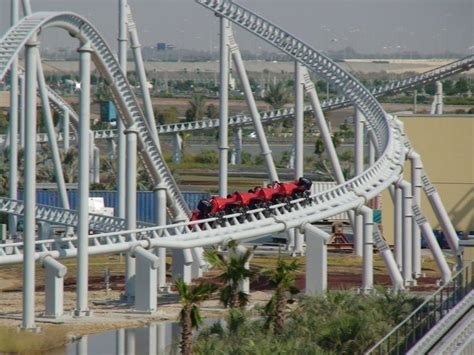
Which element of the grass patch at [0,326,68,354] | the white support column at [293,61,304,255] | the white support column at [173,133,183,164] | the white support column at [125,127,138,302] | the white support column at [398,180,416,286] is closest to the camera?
the grass patch at [0,326,68,354]

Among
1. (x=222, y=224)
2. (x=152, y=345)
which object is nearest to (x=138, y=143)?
(x=222, y=224)

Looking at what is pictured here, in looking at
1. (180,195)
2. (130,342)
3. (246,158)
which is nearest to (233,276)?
(130,342)

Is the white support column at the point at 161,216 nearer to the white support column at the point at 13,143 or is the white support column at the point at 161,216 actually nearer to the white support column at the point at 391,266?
the white support column at the point at 391,266

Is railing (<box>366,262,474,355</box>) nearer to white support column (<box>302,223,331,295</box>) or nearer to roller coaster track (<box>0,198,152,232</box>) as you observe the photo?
white support column (<box>302,223,331,295</box>)

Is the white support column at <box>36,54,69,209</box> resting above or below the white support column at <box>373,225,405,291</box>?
above

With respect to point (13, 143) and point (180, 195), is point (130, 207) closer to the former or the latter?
point (180, 195)

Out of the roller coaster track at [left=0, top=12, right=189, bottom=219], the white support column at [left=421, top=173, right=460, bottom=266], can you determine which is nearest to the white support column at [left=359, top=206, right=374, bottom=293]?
the white support column at [left=421, top=173, right=460, bottom=266]

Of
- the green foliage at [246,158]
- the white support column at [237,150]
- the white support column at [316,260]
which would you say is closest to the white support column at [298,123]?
the white support column at [316,260]
